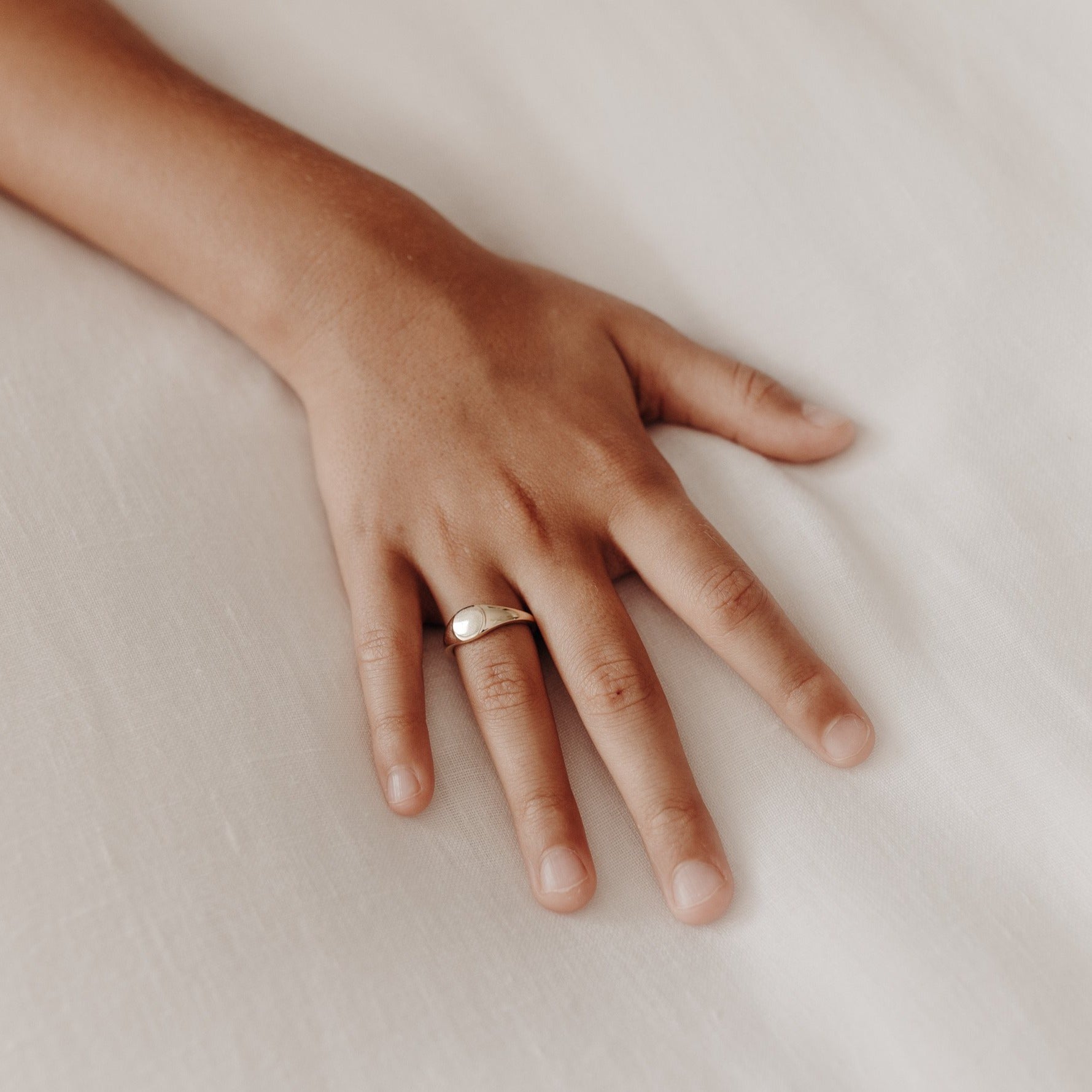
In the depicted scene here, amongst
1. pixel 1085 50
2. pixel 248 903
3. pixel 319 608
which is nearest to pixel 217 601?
pixel 319 608

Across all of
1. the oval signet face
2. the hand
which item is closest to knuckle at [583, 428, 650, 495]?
the hand

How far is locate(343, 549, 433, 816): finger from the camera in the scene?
52 centimetres

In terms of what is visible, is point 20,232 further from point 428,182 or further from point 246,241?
point 428,182

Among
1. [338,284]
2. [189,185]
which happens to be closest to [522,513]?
[338,284]

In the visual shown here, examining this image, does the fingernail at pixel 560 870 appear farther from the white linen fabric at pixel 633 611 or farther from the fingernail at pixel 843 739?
the fingernail at pixel 843 739

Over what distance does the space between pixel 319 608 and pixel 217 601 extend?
0.06 meters

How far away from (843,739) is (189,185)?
0.56 meters

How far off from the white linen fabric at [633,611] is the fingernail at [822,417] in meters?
0.02

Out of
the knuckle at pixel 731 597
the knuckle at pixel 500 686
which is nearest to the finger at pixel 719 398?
the knuckle at pixel 731 597

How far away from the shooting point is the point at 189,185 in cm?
69

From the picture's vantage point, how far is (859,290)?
67 cm

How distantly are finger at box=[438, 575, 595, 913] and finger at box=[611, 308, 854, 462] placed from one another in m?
0.19

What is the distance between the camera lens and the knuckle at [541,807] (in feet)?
1.69

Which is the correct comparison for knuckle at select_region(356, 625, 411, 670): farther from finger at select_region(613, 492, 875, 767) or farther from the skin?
finger at select_region(613, 492, 875, 767)
